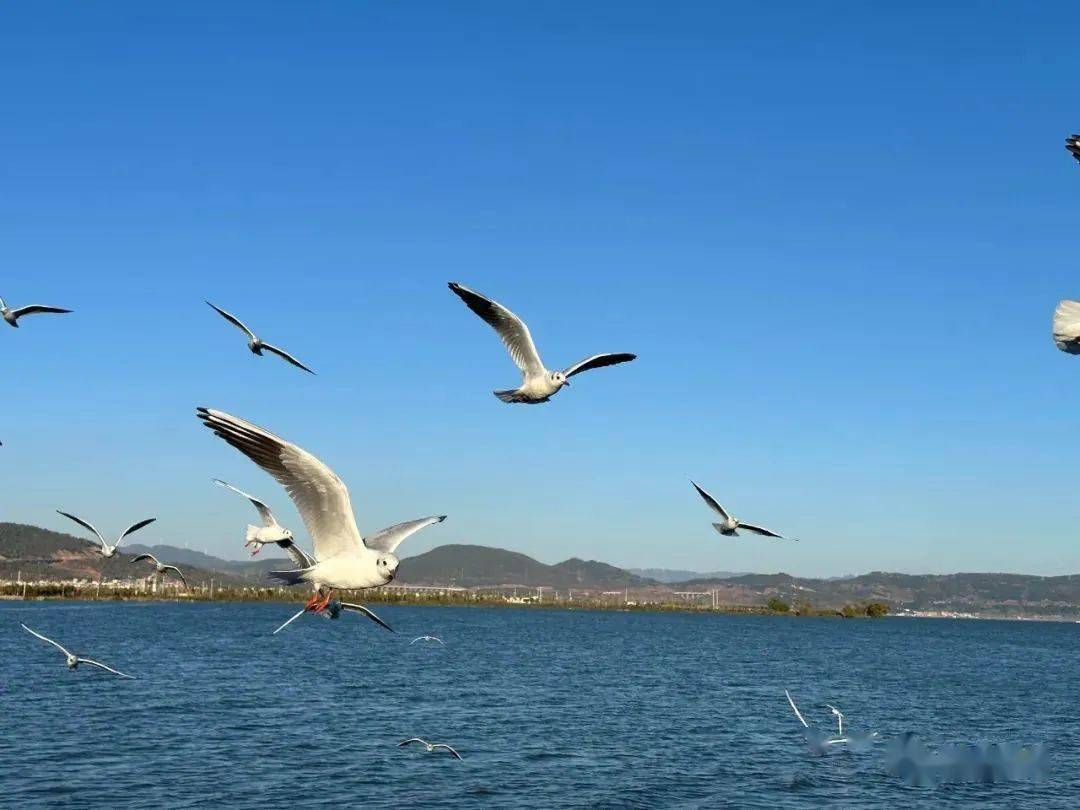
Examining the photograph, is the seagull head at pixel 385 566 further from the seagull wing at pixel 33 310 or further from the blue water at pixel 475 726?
the blue water at pixel 475 726

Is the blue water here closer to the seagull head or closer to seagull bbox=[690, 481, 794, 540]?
seagull bbox=[690, 481, 794, 540]

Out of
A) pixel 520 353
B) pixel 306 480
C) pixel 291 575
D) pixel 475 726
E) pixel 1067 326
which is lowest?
pixel 475 726

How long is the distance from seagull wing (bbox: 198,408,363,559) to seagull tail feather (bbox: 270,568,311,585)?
47cm

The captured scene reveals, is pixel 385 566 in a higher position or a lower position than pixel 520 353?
lower

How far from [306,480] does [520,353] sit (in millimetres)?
8103

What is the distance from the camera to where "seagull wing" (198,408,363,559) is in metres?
10.7

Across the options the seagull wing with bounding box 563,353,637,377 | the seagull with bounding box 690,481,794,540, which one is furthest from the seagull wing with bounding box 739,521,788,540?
the seagull wing with bounding box 563,353,637,377

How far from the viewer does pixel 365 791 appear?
30.5m

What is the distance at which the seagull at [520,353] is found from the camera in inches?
732

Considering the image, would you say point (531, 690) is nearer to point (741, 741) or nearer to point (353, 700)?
point (353, 700)

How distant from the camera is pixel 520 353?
63.1 ft

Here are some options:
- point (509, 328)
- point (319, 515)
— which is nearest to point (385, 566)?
point (319, 515)

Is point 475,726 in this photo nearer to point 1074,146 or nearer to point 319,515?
point 319,515

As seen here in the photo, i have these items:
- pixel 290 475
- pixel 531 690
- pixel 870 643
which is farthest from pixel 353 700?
pixel 870 643
